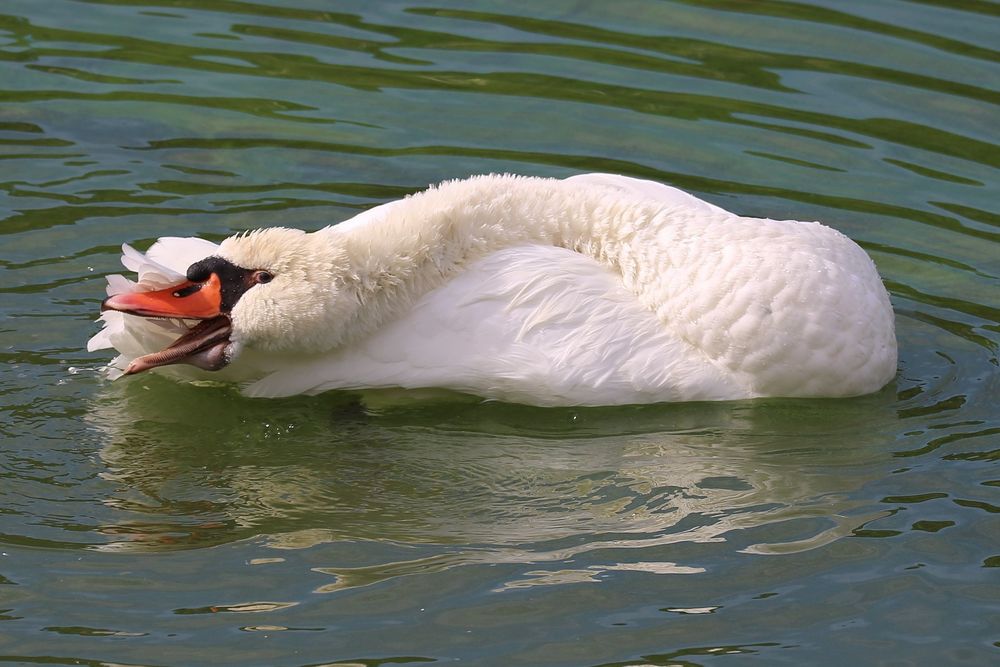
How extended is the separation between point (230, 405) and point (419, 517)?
136cm

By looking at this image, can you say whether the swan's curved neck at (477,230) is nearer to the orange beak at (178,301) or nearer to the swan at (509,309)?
the swan at (509,309)

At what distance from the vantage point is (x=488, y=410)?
23.3 feet

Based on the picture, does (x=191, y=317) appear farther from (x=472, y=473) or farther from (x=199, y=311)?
(x=472, y=473)

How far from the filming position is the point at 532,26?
11477mm

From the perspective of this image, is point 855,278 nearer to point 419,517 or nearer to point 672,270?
point 672,270

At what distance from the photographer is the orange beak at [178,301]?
21.6ft

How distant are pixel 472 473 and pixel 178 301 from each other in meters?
1.27

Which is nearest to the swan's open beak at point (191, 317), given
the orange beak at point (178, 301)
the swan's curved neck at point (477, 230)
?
the orange beak at point (178, 301)

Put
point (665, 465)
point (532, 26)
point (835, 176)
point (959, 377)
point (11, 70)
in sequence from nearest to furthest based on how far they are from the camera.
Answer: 1. point (665, 465)
2. point (959, 377)
3. point (835, 176)
4. point (11, 70)
5. point (532, 26)

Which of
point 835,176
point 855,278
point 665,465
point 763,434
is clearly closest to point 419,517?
point 665,465

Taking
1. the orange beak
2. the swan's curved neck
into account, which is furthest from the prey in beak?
the swan's curved neck

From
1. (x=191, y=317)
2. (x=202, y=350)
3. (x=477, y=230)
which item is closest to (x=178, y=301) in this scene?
(x=191, y=317)

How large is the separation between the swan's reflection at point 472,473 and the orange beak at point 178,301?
549 mm

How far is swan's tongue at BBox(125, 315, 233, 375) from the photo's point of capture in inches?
264
